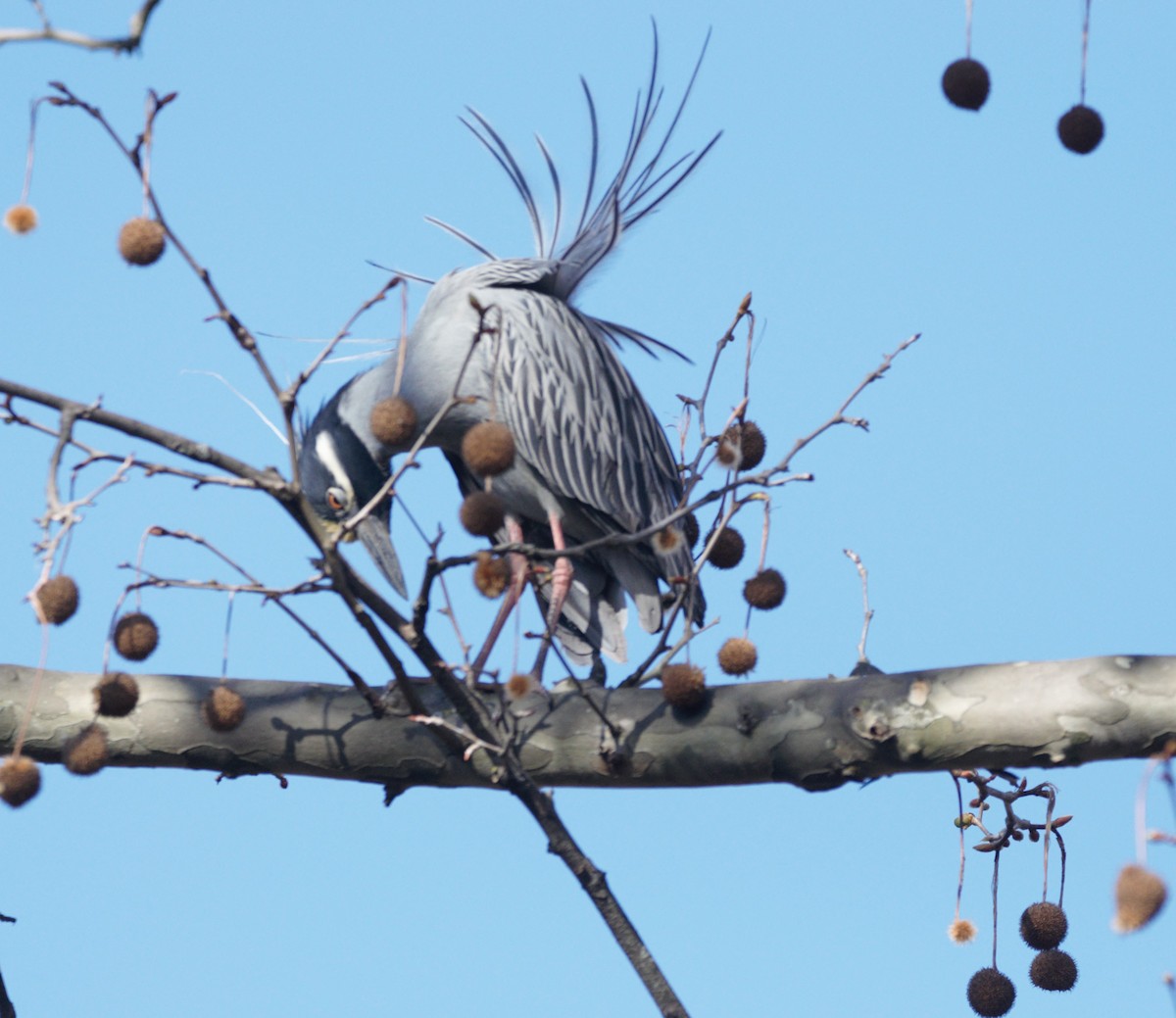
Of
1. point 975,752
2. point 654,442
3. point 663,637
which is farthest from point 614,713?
point 654,442

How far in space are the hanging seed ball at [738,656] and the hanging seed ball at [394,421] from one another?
3.03 feet

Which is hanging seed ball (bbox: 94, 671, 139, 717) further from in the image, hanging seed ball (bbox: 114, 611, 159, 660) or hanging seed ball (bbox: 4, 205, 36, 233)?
hanging seed ball (bbox: 4, 205, 36, 233)

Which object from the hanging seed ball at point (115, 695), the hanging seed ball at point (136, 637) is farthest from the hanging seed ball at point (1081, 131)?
the hanging seed ball at point (115, 695)

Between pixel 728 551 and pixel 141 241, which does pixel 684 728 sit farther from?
pixel 141 241

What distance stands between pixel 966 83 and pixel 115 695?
190cm

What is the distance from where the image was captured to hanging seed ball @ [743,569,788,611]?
138 inches

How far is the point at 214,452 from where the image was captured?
2.62m

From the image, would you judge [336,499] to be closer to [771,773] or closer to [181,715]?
[181,715]

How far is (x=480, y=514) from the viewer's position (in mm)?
3004

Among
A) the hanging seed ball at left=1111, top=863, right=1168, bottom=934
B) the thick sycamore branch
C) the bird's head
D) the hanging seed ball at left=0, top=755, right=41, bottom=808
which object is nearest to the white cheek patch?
the bird's head

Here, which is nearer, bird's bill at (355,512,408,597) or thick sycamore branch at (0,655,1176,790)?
thick sycamore branch at (0,655,1176,790)

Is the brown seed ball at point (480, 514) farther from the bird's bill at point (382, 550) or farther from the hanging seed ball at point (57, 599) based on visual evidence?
the bird's bill at point (382, 550)

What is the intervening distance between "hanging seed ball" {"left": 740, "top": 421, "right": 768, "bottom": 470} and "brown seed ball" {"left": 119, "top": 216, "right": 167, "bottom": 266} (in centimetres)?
148

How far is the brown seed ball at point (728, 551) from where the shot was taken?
382 centimetres
